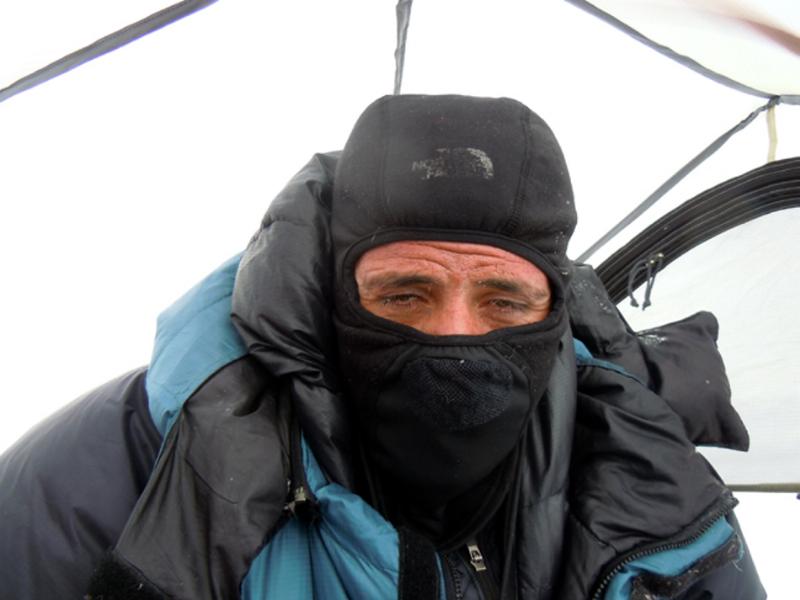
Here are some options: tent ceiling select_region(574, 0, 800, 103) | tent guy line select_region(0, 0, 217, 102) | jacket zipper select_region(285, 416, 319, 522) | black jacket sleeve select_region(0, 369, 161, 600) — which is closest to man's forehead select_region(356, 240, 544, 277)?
jacket zipper select_region(285, 416, 319, 522)

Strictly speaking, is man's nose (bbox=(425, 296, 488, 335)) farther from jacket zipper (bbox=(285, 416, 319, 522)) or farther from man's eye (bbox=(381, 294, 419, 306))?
jacket zipper (bbox=(285, 416, 319, 522))

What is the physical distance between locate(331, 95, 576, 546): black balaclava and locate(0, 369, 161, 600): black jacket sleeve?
1.01 feet

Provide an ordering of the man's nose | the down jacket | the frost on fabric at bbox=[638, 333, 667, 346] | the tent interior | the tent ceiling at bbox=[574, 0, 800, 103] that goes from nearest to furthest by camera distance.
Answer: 1. the down jacket
2. the man's nose
3. the frost on fabric at bbox=[638, 333, 667, 346]
4. the tent ceiling at bbox=[574, 0, 800, 103]
5. the tent interior

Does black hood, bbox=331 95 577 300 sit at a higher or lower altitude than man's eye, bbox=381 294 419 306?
higher

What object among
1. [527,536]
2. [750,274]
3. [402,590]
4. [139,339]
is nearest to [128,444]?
[402,590]

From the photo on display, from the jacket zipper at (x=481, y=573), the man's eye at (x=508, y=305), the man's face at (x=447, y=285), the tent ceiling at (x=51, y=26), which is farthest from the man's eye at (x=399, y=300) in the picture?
the tent ceiling at (x=51, y=26)

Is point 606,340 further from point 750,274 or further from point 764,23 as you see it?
point 750,274

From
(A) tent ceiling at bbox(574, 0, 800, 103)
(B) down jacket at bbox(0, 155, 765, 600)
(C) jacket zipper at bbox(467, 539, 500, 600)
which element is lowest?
(C) jacket zipper at bbox(467, 539, 500, 600)

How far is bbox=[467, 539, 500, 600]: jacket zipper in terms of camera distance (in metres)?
1.15

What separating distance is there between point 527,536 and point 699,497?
0.27 meters

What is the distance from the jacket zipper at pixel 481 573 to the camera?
45.1 inches

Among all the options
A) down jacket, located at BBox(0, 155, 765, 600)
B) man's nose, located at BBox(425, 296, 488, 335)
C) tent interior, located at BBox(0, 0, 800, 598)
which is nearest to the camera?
down jacket, located at BBox(0, 155, 765, 600)

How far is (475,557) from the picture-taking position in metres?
1.16

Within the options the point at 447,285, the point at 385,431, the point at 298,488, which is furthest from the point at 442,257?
the point at 298,488
